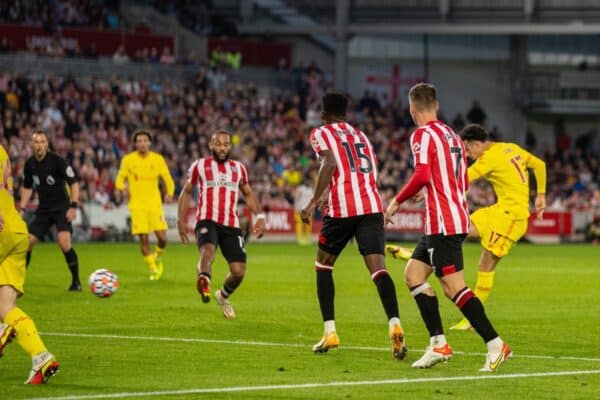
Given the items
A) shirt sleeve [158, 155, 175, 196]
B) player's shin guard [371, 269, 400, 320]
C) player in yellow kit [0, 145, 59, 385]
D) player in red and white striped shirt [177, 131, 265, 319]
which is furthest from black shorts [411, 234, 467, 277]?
shirt sleeve [158, 155, 175, 196]

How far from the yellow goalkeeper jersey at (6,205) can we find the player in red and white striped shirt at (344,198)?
2987mm

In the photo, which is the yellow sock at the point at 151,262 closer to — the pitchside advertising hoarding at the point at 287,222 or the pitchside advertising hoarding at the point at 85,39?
the pitchside advertising hoarding at the point at 287,222

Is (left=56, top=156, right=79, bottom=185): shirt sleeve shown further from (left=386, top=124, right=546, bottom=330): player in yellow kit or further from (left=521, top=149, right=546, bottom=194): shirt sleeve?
(left=521, top=149, right=546, bottom=194): shirt sleeve

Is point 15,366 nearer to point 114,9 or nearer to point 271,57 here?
point 114,9

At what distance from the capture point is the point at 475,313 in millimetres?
12742

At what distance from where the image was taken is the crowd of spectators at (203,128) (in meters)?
42.2

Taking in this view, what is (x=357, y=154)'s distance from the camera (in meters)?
14.1

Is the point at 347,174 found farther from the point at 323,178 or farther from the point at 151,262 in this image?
the point at 151,262

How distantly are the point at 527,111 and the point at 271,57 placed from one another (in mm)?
11296

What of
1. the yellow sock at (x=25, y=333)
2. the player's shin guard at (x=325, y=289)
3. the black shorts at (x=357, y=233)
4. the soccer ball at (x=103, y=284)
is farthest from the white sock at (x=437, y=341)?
the soccer ball at (x=103, y=284)

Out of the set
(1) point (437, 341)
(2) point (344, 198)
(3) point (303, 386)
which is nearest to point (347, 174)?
(2) point (344, 198)

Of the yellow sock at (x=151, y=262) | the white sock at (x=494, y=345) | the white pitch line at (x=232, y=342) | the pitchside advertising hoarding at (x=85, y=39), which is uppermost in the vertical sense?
the pitchside advertising hoarding at (x=85, y=39)

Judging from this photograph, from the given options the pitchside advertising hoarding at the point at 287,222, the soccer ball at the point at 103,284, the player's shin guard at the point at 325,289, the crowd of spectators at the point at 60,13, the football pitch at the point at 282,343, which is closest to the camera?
the football pitch at the point at 282,343

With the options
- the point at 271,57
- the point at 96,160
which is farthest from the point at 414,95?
the point at 271,57
